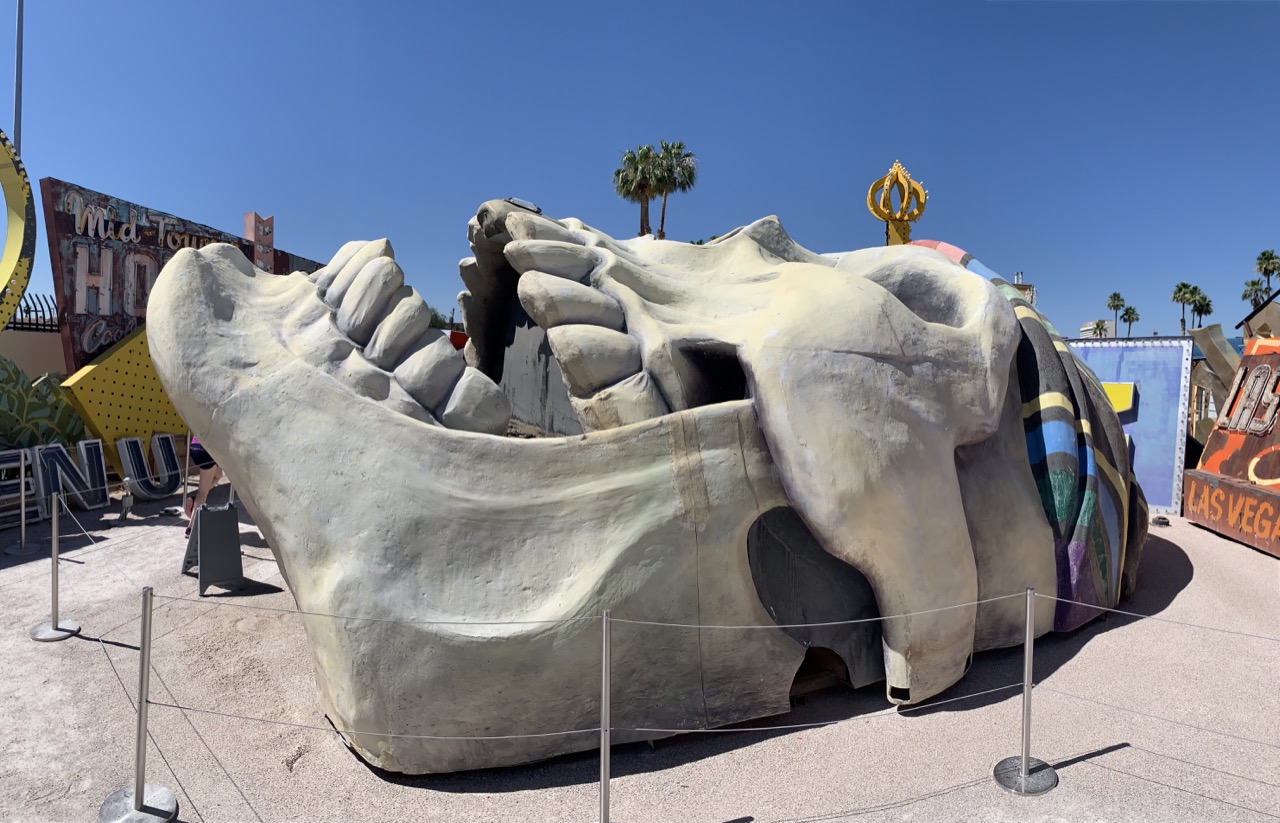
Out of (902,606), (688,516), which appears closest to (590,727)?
(688,516)

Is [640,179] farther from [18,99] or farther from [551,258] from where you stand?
[551,258]

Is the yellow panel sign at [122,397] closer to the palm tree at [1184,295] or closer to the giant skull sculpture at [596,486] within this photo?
the giant skull sculpture at [596,486]

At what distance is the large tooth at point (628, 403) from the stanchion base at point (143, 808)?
1873mm

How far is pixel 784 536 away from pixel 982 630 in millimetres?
1219

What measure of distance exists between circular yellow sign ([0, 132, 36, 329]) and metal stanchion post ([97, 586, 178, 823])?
24.8ft

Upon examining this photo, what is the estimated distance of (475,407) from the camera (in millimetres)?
2867

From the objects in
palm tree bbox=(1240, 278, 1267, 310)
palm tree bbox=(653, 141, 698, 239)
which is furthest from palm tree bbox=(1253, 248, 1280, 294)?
palm tree bbox=(653, 141, 698, 239)

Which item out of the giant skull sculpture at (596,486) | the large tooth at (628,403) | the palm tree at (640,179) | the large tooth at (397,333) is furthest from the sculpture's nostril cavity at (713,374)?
the palm tree at (640,179)

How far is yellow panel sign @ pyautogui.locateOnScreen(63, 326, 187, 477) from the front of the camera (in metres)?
8.31

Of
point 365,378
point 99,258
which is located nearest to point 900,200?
point 365,378

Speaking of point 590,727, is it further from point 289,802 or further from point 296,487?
point 296,487

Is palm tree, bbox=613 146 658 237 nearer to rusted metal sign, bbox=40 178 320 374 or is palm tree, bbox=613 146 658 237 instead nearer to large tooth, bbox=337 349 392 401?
rusted metal sign, bbox=40 178 320 374

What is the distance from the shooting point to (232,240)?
36.3ft

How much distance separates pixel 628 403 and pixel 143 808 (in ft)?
6.72
